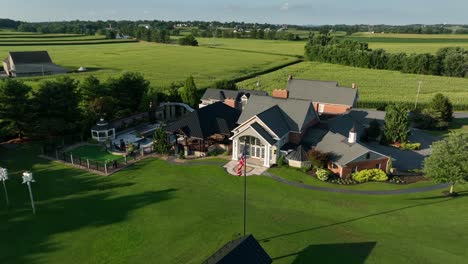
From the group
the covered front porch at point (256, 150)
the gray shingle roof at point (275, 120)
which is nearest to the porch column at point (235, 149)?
the covered front porch at point (256, 150)

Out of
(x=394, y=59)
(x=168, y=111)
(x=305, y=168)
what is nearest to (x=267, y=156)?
(x=305, y=168)

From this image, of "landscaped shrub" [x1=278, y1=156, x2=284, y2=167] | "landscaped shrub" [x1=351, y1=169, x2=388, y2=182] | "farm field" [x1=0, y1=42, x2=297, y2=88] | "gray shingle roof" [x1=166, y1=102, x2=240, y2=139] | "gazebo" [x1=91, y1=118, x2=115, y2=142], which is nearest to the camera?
"landscaped shrub" [x1=351, y1=169, x2=388, y2=182]

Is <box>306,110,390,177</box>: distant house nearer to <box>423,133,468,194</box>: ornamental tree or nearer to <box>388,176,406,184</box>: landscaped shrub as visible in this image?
<box>388,176,406,184</box>: landscaped shrub

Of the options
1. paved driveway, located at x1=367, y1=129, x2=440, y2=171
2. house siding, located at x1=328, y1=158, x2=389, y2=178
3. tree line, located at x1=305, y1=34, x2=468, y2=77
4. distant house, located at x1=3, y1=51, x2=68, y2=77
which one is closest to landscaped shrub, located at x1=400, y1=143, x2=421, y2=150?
paved driveway, located at x1=367, y1=129, x2=440, y2=171

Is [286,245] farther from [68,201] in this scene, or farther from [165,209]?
[68,201]

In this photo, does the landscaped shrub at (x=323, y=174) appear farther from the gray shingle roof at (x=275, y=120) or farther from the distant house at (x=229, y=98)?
the distant house at (x=229, y=98)

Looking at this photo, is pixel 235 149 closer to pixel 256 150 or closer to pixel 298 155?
pixel 256 150
